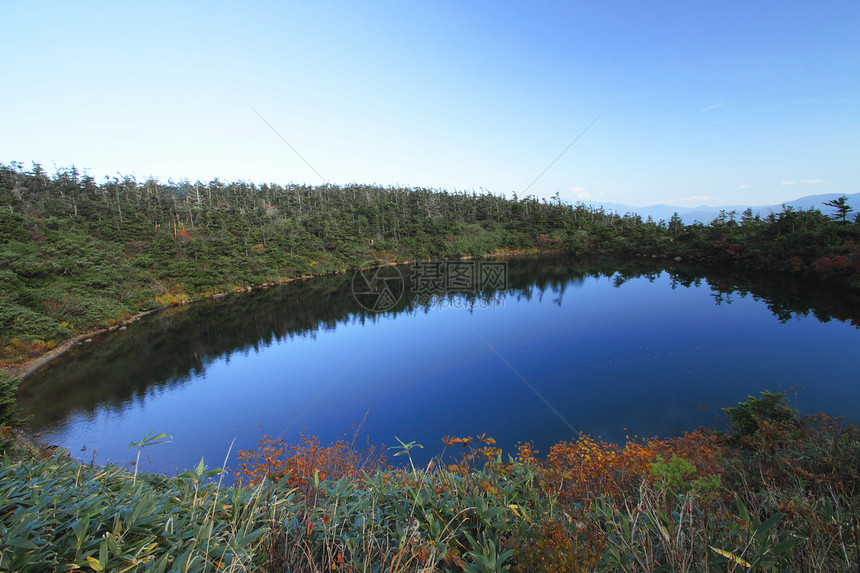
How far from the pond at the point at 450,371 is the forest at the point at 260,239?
224cm

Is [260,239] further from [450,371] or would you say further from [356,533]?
[356,533]

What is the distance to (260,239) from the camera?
123 feet

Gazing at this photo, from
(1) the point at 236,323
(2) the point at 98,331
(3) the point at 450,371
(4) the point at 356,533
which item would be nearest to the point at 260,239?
(1) the point at 236,323

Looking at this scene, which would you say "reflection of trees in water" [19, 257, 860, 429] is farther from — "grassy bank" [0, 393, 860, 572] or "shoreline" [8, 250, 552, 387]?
"grassy bank" [0, 393, 860, 572]

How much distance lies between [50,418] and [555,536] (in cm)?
1568

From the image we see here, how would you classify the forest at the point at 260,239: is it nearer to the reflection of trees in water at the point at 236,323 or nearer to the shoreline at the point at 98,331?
the shoreline at the point at 98,331

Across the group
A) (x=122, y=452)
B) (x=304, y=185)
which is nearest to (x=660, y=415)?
(x=122, y=452)

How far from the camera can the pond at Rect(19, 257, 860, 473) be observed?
374 inches

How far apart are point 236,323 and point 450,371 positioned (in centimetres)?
1500

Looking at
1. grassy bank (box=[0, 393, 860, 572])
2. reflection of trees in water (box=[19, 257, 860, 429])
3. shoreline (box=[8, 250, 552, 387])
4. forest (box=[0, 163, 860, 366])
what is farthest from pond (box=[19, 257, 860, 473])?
grassy bank (box=[0, 393, 860, 572])

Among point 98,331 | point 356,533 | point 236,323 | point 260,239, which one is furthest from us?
point 260,239

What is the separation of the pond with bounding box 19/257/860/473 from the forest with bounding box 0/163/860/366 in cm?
224

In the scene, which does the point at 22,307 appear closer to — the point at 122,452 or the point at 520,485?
the point at 122,452

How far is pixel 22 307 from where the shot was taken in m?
15.1
